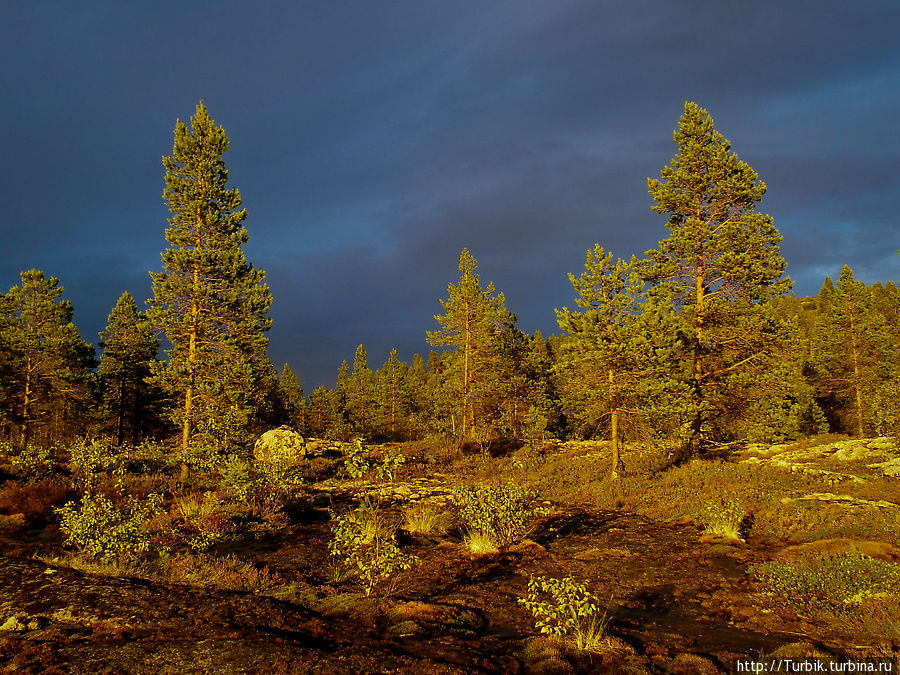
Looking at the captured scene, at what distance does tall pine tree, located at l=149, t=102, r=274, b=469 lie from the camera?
68.3 ft

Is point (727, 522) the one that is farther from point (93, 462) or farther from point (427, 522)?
point (93, 462)

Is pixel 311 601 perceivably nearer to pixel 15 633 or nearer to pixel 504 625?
pixel 504 625

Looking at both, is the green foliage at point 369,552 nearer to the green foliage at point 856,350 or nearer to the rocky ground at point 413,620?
the rocky ground at point 413,620

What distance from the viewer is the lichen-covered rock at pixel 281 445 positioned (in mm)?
26266

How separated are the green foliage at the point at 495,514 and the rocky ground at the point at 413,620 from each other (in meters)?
0.72

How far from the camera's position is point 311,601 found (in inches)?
282

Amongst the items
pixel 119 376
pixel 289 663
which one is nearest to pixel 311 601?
pixel 289 663

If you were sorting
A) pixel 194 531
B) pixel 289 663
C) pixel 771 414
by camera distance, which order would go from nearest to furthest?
1. pixel 289 663
2. pixel 194 531
3. pixel 771 414

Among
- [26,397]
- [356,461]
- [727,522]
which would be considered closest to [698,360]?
[727,522]

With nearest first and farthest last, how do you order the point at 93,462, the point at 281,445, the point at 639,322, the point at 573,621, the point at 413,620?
1. the point at 573,621
2. the point at 413,620
3. the point at 93,462
4. the point at 639,322
5. the point at 281,445

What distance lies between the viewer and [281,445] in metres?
27.3

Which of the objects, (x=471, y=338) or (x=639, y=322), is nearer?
(x=639, y=322)

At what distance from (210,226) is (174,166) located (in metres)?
3.33

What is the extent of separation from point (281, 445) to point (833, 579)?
25.5 m
